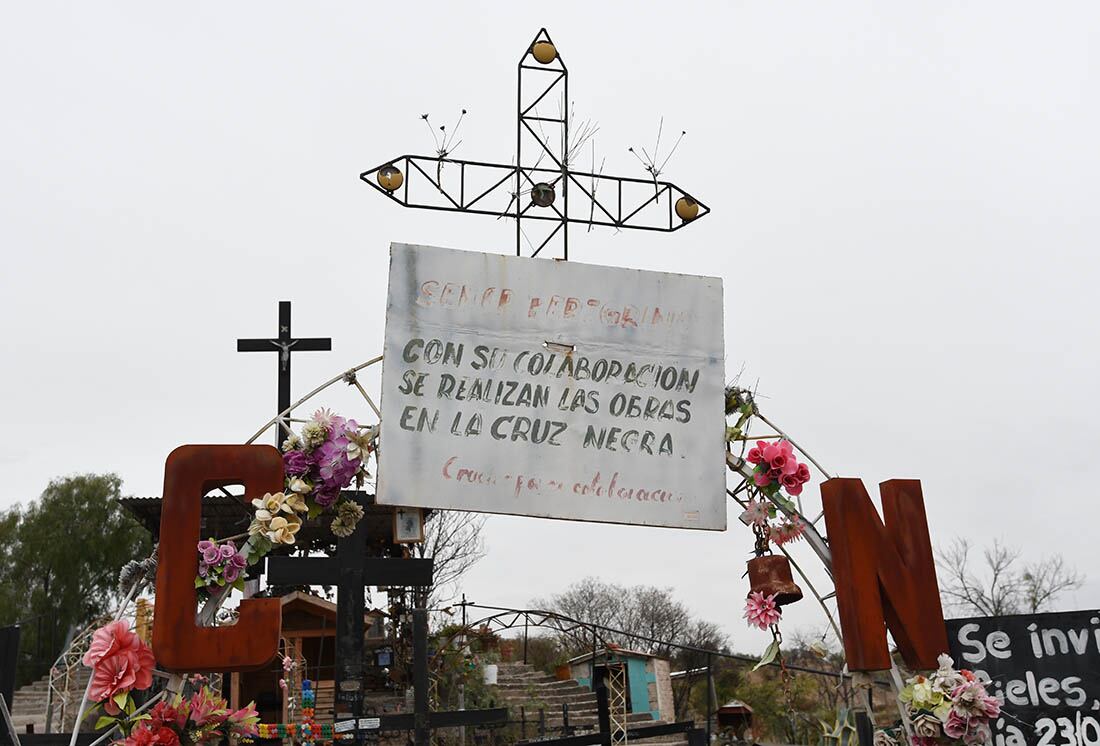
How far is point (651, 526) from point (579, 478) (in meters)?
0.51

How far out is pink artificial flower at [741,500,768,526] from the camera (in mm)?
6270

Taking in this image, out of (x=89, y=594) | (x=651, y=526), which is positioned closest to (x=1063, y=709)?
(x=651, y=526)

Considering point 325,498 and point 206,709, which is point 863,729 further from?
point 206,709

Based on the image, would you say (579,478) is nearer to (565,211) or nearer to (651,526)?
(651,526)

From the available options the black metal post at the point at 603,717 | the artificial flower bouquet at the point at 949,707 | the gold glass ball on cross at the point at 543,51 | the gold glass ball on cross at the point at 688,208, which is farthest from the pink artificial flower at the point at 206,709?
the black metal post at the point at 603,717

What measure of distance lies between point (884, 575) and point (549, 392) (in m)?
2.16

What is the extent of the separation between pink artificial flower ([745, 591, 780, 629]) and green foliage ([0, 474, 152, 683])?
33.9 metres

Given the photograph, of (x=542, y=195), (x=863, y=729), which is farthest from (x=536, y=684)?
(x=542, y=195)

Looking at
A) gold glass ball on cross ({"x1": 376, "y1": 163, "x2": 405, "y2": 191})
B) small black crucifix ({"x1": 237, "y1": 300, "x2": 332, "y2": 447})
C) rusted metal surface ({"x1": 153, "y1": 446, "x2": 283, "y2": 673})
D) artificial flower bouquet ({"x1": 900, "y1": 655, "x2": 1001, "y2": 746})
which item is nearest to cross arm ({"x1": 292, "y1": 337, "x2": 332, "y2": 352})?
small black crucifix ({"x1": 237, "y1": 300, "x2": 332, "y2": 447})

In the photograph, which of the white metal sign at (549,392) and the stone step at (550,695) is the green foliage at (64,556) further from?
the white metal sign at (549,392)

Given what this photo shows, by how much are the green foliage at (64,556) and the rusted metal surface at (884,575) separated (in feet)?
113

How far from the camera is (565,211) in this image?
719 cm

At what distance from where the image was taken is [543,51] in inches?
298

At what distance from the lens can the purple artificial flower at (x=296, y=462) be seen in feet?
18.8
